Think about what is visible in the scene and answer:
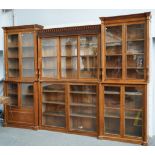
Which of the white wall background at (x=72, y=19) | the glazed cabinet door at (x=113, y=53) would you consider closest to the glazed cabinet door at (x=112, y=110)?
the glazed cabinet door at (x=113, y=53)

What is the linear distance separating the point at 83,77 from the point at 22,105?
60.6 inches

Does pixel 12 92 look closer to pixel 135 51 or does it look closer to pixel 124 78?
pixel 124 78

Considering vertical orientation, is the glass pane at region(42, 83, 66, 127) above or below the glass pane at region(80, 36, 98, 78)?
below

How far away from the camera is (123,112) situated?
13.6ft

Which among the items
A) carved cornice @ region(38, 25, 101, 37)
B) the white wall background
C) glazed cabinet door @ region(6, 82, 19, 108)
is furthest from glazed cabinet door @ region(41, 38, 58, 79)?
glazed cabinet door @ region(6, 82, 19, 108)

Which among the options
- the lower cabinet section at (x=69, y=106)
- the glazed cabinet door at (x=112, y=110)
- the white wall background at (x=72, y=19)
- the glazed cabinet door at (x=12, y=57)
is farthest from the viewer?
the glazed cabinet door at (x=12, y=57)

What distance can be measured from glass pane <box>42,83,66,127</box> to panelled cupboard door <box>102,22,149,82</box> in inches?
42.9

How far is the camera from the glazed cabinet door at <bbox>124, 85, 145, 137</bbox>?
159 inches

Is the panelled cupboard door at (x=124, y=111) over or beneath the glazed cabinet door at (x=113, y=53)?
beneath

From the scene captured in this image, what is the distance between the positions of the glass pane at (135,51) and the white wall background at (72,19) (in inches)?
19.1

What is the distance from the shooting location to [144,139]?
396cm

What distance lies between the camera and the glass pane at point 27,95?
4.93 m

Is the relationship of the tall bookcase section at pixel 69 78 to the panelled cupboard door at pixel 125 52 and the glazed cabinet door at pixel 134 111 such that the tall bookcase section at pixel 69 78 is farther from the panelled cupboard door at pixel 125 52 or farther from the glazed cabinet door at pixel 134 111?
the glazed cabinet door at pixel 134 111

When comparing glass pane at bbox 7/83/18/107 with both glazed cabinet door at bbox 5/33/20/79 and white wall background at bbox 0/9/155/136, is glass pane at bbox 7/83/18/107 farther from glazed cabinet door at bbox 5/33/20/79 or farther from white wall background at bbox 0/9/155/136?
white wall background at bbox 0/9/155/136
